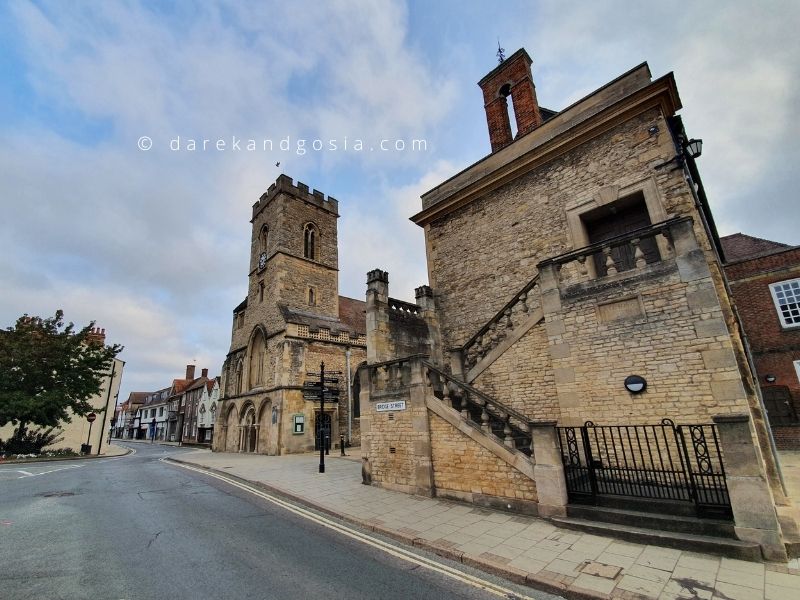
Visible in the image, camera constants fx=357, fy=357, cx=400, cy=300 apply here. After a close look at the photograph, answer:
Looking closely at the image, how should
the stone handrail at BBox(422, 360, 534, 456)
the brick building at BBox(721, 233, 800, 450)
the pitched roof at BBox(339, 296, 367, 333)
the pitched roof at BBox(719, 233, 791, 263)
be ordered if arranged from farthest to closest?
the pitched roof at BBox(339, 296, 367, 333) < the pitched roof at BBox(719, 233, 791, 263) < the brick building at BBox(721, 233, 800, 450) < the stone handrail at BBox(422, 360, 534, 456)

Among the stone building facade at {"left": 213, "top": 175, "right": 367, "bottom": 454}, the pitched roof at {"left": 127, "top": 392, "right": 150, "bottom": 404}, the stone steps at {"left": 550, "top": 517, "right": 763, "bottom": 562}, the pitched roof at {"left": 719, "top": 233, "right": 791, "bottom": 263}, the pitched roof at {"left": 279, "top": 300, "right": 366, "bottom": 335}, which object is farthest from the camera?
the pitched roof at {"left": 127, "top": 392, "right": 150, "bottom": 404}

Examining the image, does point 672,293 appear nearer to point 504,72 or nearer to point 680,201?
point 680,201

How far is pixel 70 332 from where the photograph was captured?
2125 cm

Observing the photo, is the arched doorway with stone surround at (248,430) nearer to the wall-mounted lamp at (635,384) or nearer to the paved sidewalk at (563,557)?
the paved sidewalk at (563,557)

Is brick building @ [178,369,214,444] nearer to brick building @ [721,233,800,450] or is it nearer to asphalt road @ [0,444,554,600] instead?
asphalt road @ [0,444,554,600]

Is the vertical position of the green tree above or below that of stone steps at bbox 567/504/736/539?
above

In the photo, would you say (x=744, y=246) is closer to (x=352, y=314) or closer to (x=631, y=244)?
(x=631, y=244)

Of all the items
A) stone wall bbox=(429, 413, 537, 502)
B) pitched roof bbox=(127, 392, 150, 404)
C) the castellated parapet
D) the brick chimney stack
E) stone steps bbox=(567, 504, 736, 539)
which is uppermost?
the castellated parapet

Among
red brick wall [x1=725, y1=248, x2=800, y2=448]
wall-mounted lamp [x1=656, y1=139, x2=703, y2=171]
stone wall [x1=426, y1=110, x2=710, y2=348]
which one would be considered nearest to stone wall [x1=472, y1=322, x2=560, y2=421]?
stone wall [x1=426, y1=110, x2=710, y2=348]

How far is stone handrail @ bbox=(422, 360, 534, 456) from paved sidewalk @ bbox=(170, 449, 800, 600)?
1568 mm

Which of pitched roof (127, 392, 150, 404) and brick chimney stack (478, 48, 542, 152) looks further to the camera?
pitched roof (127, 392, 150, 404)

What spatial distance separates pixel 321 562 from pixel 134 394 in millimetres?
88719

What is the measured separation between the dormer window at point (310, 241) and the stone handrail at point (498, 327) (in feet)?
66.6

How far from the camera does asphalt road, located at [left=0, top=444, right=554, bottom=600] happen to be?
13.4 ft
